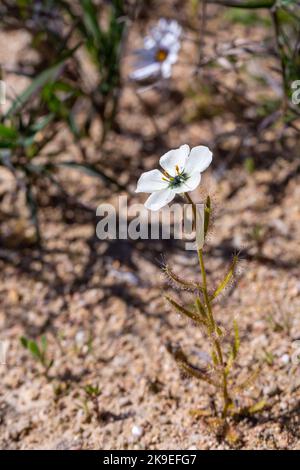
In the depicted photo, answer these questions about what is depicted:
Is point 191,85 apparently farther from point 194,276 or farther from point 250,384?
point 250,384

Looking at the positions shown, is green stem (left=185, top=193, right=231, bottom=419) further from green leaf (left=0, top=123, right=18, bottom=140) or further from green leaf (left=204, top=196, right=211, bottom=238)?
green leaf (left=0, top=123, right=18, bottom=140)

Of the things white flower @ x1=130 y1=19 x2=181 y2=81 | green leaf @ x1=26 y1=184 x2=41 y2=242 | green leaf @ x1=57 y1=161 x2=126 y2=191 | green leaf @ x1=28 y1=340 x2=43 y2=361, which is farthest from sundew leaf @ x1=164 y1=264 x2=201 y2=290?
white flower @ x1=130 y1=19 x2=181 y2=81

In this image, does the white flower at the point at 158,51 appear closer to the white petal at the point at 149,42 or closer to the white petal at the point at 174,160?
the white petal at the point at 149,42

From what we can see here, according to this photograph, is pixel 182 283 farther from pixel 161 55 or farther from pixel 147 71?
pixel 161 55

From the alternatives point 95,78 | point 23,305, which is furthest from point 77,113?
point 23,305
